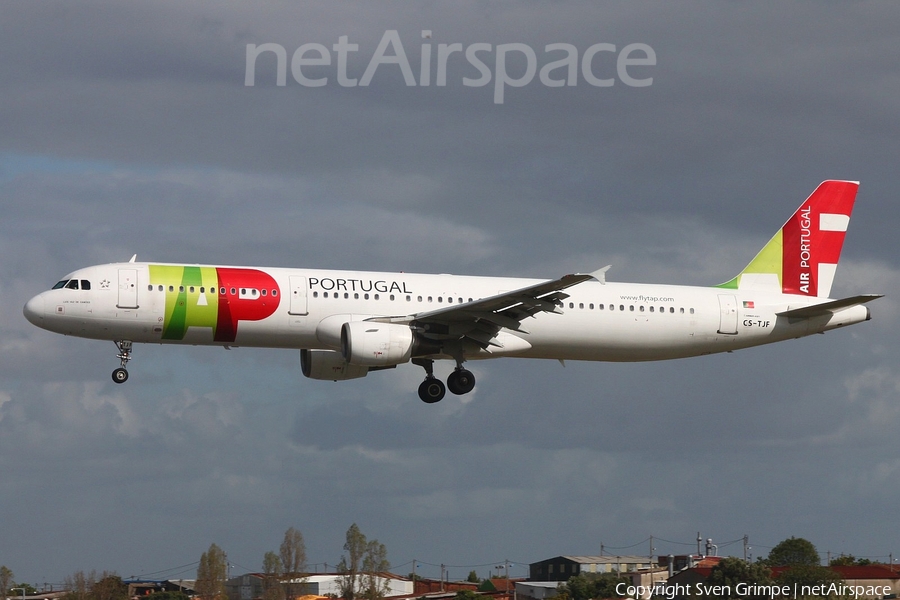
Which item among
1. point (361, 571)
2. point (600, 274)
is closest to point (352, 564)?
point (361, 571)

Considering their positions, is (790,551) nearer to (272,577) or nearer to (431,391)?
(272,577)

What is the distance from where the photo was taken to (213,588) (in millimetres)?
92375

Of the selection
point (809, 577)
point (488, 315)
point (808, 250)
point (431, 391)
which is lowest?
point (809, 577)

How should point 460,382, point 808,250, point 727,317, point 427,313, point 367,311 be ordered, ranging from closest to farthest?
1. point 427,313
2. point 367,311
3. point 460,382
4. point 727,317
5. point 808,250

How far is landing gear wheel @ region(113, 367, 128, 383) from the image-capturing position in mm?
42562

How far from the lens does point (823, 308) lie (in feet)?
155

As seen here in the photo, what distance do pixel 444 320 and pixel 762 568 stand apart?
30405mm

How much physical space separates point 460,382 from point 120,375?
12.2 meters

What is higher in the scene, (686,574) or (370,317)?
(370,317)

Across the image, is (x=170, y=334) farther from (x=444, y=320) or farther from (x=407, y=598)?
(x=407, y=598)

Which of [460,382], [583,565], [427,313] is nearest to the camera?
[427,313]

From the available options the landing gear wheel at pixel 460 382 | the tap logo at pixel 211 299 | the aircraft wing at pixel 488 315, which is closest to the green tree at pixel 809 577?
the landing gear wheel at pixel 460 382

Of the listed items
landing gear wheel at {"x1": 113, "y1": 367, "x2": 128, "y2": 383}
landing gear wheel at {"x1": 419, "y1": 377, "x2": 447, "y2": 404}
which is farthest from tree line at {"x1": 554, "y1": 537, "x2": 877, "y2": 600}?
landing gear wheel at {"x1": 113, "y1": 367, "x2": 128, "y2": 383}

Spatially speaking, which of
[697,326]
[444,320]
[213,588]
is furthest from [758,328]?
[213,588]
